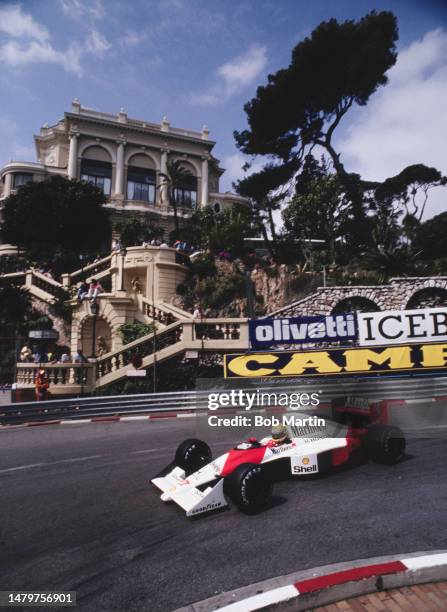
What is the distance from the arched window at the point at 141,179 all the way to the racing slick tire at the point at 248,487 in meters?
54.9

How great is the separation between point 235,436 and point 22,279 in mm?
21882

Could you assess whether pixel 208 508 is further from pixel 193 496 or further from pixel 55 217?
pixel 55 217

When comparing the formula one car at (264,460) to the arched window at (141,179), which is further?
the arched window at (141,179)

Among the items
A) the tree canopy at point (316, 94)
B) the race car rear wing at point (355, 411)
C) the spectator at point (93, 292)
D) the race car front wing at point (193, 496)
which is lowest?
the race car front wing at point (193, 496)

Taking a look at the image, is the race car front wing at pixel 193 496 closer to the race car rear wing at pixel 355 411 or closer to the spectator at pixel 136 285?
the race car rear wing at pixel 355 411

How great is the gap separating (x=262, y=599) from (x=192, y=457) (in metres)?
3.10

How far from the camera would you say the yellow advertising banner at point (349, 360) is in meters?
10.9

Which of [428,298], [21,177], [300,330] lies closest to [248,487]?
[300,330]

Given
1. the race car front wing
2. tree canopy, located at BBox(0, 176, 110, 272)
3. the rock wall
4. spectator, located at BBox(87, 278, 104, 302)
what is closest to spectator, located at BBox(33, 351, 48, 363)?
spectator, located at BBox(87, 278, 104, 302)

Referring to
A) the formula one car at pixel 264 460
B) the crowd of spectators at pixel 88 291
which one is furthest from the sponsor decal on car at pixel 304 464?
the crowd of spectators at pixel 88 291

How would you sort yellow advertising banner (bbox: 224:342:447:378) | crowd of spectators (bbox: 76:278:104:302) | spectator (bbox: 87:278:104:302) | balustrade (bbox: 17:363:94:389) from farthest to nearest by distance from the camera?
crowd of spectators (bbox: 76:278:104:302), spectator (bbox: 87:278:104:302), balustrade (bbox: 17:363:94:389), yellow advertising banner (bbox: 224:342:447:378)

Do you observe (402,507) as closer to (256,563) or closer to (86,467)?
(256,563)

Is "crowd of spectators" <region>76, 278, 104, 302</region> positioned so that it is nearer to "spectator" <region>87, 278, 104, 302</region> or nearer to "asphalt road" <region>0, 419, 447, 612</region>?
"spectator" <region>87, 278, 104, 302</region>

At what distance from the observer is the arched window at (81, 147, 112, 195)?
179 feet
